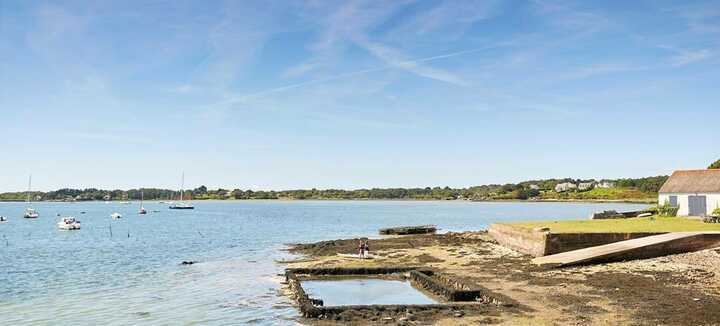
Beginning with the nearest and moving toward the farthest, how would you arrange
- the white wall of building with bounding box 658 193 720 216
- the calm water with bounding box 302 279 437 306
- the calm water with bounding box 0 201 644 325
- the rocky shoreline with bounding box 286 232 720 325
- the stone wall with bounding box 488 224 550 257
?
the rocky shoreline with bounding box 286 232 720 325 → the calm water with bounding box 0 201 644 325 → the calm water with bounding box 302 279 437 306 → the stone wall with bounding box 488 224 550 257 → the white wall of building with bounding box 658 193 720 216

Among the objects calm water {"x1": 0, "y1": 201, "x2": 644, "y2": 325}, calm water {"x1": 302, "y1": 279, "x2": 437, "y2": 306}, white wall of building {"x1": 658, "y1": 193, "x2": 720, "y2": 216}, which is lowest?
calm water {"x1": 0, "y1": 201, "x2": 644, "y2": 325}

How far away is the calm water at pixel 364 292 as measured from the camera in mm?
28031

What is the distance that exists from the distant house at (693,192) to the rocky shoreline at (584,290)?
2057 centimetres

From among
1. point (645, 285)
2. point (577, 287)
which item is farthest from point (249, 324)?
point (645, 285)

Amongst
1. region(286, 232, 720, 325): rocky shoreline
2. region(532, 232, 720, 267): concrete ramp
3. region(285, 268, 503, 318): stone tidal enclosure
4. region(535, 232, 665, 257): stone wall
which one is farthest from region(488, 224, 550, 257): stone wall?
region(285, 268, 503, 318): stone tidal enclosure

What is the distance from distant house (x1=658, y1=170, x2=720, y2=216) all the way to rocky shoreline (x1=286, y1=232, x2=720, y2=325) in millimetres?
20574

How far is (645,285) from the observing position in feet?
88.7

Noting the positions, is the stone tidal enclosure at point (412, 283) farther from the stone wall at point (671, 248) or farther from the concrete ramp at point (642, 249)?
the stone wall at point (671, 248)

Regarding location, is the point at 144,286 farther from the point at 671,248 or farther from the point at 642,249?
the point at 671,248

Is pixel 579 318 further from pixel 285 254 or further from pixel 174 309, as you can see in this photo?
pixel 285 254

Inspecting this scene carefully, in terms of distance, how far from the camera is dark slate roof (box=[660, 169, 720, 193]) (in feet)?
172

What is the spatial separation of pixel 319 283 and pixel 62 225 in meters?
87.4

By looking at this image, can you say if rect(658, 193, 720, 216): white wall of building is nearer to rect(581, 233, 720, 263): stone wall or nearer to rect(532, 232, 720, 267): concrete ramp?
rect(532, 232, 720, 267): concrete ramp

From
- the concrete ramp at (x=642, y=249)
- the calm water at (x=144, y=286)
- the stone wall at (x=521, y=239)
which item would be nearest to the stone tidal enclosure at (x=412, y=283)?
the calm water at (x=144, y=286)
